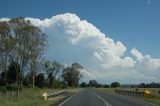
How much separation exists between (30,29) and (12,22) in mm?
3931

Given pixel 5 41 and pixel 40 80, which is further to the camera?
pixel 40 80

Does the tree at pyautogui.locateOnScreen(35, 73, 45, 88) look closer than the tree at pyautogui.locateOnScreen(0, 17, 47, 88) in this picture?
No

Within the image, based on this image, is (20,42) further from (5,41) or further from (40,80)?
(40,80)

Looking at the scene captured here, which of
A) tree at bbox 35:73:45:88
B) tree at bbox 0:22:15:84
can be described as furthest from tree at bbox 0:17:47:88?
tree at bbox 35:73:45:88

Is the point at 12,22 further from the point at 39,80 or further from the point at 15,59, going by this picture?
the point at 39,80

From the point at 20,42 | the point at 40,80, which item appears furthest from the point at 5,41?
the point at 40,80

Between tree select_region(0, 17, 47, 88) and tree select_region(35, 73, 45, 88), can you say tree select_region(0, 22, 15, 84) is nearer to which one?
tree select_region(0, 17, 47, 88)

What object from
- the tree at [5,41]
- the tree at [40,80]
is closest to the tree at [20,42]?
the tree at [5,41]

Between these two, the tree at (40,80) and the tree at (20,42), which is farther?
the tree at (40,80)

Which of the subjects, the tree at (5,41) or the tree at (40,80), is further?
the tree at (40,80)

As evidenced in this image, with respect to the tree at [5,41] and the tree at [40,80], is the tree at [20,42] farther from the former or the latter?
the tree at [40,80]

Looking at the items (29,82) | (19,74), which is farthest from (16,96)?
(29,82)

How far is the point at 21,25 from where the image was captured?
79500 millimetres

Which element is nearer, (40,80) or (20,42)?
(20,42)
